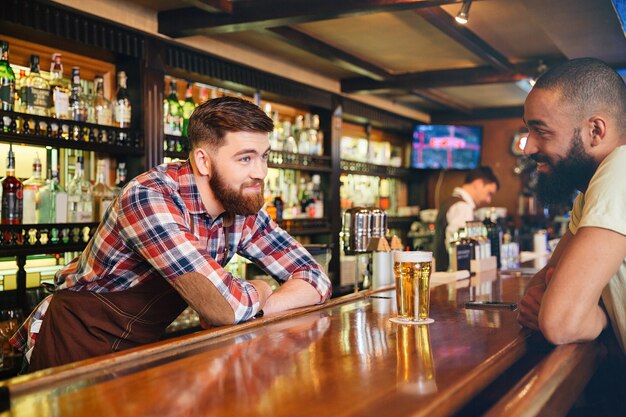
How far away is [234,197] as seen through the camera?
6.30 feet

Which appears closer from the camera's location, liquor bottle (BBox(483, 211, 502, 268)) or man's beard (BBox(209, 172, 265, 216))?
man's beard (BBox(209, 172, 265, 216))

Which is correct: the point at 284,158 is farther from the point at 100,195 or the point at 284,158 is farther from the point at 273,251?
the point at 273,251

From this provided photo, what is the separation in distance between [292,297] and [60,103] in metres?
2.06

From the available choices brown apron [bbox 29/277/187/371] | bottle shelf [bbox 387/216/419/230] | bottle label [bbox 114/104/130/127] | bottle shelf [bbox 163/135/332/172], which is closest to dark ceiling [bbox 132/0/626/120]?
bottle label [bbox 114/104/130/127]

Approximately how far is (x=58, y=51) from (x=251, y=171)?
2.24 metres

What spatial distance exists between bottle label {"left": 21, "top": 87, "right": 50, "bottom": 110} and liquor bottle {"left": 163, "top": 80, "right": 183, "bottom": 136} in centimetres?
95

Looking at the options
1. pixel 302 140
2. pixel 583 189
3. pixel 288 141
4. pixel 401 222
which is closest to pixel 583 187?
pixel 583 189

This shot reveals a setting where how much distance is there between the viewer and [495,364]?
128 centimetres

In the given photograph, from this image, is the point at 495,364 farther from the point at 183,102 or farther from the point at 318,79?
the point at 318,79

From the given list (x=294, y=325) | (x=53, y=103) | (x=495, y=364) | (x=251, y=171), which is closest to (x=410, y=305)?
(x=294, y=325)

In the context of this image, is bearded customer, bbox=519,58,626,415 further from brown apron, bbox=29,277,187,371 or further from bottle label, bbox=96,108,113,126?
bottle label, bbox=96,108,113,126

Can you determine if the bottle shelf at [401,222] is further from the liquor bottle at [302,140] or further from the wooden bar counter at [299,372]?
the wooden bar counter at [299,372]

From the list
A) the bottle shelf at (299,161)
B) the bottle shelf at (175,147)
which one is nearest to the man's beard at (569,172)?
the bottle shelf at (175,147)

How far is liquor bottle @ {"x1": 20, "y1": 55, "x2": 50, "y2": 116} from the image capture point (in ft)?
10.6
